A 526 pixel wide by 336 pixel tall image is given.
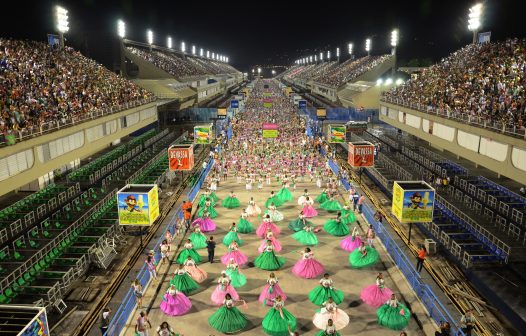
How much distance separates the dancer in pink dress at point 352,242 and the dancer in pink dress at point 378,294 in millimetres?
4795

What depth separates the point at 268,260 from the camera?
19.6 m

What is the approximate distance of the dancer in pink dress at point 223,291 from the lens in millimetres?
16047

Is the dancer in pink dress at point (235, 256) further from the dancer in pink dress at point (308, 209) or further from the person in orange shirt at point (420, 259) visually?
the person in orange shirt at point (420, 259)

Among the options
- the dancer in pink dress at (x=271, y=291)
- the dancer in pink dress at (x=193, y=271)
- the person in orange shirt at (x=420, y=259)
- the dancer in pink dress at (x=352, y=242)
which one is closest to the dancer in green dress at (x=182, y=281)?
the dancer in pink dress at (x=193, y=271)

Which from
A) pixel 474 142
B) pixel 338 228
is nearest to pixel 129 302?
pixel 338 228

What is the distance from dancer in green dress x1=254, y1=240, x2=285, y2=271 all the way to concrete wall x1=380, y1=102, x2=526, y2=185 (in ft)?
48.5

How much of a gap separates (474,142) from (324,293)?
2016 cm

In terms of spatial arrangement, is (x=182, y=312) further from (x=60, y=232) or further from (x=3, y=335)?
(x=60, y=232)

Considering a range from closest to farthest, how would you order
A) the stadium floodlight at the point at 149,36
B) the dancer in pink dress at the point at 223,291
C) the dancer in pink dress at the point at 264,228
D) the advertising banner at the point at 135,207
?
1. the dancer in pink dress at the point at 223,291
2. the advertising banner at the point at 135,207
3. the dancer in pink dress at the point at 264,228
4. the stadium floodlight at the point at 149,36

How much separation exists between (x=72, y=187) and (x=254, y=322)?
68.3 feet

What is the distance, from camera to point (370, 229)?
22.4m

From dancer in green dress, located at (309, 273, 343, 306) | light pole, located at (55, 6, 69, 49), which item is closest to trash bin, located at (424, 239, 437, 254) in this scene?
dancer in green dress, located at (309, 273, 343, 306)

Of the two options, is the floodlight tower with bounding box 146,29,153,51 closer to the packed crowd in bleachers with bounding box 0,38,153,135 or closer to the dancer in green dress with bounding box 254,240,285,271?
the packed crowd in bleachers with bounding box 0,38,153,135

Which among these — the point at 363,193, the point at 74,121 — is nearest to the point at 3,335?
the point at 74,121
